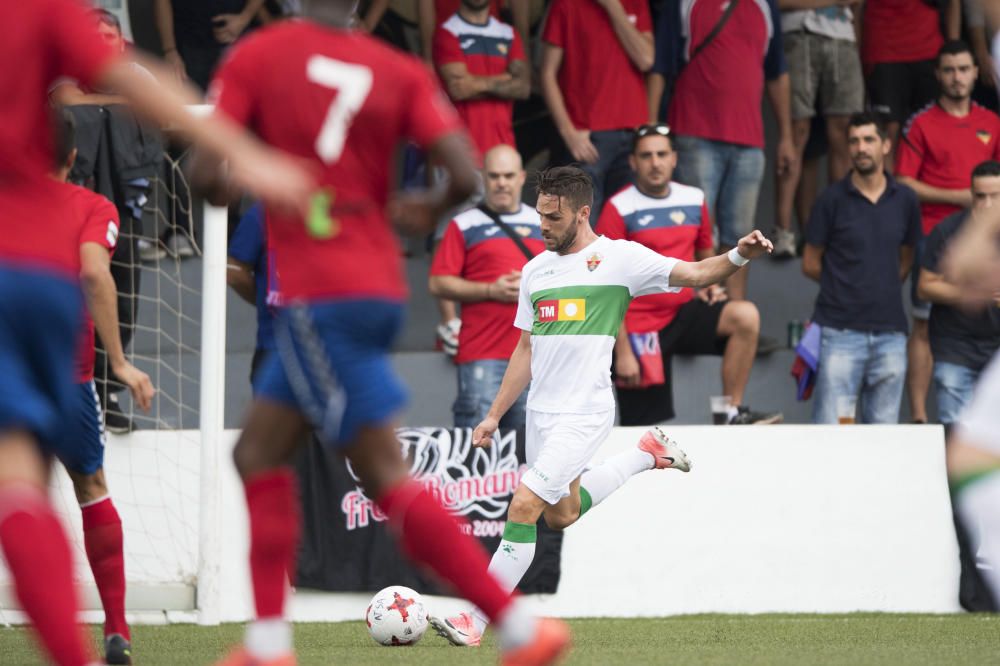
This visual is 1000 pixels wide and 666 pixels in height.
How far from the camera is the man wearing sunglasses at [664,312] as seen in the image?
1017 centimetres

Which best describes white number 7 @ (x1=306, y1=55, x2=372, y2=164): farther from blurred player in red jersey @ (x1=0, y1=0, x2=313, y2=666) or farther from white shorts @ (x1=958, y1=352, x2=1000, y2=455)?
white shorts @ (x1=958, y1=352, x2=1000, y2=455)

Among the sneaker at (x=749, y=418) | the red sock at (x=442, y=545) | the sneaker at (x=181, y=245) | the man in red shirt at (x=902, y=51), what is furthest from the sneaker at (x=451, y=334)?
the red sock at (x=442, y=545)

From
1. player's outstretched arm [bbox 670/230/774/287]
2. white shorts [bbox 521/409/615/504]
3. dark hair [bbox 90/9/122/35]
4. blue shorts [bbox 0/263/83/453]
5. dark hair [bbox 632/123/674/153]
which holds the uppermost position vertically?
blue shorts [bbox 0/263/83/453]

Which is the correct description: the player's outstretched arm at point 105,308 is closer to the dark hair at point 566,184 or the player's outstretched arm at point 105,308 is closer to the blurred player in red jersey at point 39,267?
the dark hair at point 566,184

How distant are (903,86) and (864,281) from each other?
8.78 ft

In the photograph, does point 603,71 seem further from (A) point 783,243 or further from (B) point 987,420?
(B) point 987,420

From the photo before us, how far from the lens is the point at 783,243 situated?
1249cm

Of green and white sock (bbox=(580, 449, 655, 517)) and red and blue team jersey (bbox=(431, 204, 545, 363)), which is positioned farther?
red and blue team jersey (bbox=(431, 204, 545, 363))

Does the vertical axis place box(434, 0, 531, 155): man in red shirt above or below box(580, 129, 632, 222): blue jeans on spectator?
above

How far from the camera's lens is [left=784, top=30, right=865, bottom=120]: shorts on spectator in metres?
12.1

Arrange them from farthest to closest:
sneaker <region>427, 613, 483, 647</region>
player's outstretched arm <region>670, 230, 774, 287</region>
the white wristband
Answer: sneaker <region>427, 613, 483, 647</region>, the white wristband, player's outstretched arm <region>670, 230, 774, 287</region>

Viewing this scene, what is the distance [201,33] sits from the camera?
1155cm

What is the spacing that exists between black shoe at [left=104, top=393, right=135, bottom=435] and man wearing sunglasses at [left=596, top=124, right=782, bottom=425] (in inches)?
123

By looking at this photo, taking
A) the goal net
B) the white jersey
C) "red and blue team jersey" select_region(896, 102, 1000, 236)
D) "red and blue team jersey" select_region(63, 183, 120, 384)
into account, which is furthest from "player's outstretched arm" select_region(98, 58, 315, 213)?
"red and blue team jersey" select_region(896, 102, 1000, 236)
